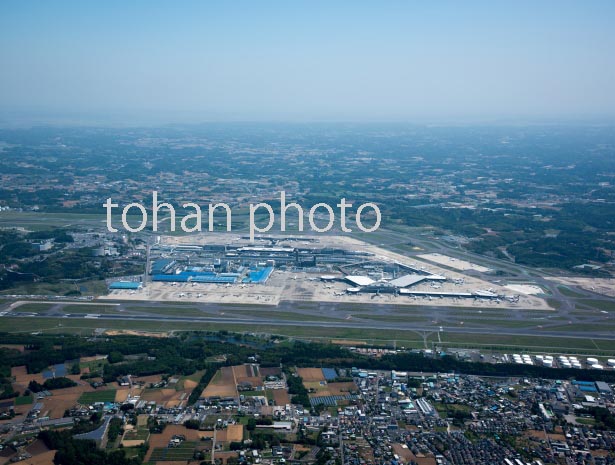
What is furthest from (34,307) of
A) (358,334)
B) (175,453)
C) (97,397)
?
(175,453)

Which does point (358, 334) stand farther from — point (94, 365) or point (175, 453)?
point (175, 453)

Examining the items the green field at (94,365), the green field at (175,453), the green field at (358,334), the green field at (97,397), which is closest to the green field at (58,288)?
the green field at (358,334)

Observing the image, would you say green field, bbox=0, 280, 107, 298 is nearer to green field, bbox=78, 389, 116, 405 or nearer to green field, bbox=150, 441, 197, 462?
green field, bbox=78, 389, 116, 405

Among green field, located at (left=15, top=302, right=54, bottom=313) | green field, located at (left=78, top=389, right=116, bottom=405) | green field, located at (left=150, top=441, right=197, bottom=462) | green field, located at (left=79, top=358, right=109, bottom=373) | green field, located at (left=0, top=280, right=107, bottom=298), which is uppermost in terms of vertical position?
green field, located at (left=150, top=441, right=197, bottom=462)

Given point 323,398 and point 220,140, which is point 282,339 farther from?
point 220,140

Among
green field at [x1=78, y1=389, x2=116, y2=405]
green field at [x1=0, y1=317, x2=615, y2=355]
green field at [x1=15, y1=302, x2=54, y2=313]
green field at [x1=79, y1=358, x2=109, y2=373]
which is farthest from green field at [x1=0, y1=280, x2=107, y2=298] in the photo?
green field at [x1=78, y1=389, x2=116, y2=405]

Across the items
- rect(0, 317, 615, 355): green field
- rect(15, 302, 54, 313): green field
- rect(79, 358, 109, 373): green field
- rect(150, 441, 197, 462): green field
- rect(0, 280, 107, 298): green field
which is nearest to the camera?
rect(150, 441, 197, 462): green field

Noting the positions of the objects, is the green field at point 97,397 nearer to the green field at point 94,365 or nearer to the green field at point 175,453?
the green field at point 94,365

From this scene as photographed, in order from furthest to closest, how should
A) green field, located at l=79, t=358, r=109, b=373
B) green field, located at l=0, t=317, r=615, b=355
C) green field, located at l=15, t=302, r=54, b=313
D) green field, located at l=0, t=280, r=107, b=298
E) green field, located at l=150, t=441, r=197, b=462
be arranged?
green field, located at l=0, t=280, r=107, b=298 < green field, located at l=15, t=302, r=54, b=313 < green field, located at l=0, t=317, r=615, b=355 < green field, located at l=79, t=358, r=109, b=373 < green field, located at l=150, t=441, r=197, b=462

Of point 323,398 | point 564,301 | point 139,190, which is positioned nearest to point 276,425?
point 323,398

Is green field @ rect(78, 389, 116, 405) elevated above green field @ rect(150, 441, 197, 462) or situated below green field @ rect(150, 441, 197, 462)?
below
